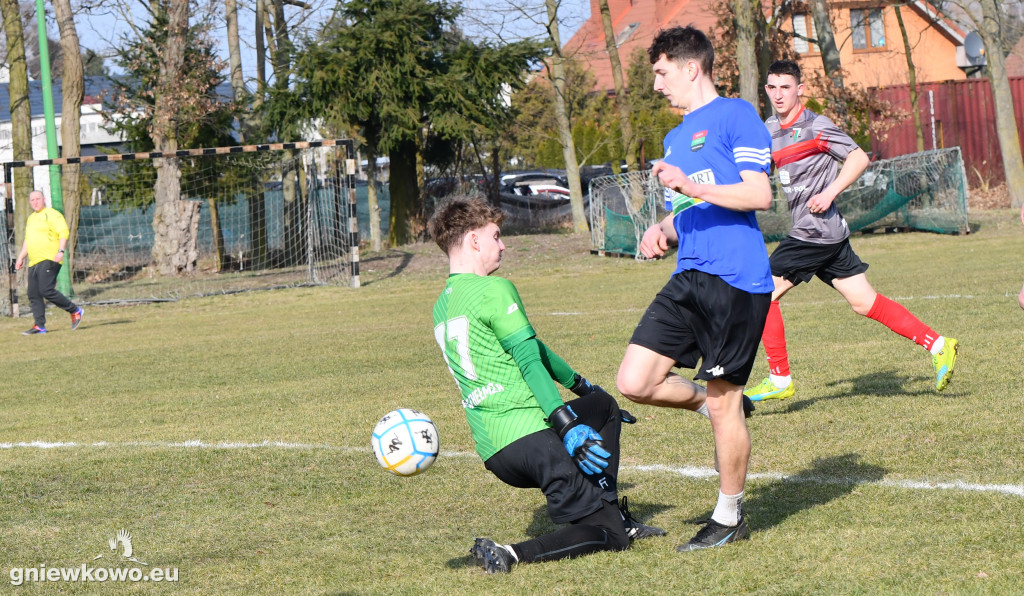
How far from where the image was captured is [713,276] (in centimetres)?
415

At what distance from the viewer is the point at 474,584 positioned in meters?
3.92

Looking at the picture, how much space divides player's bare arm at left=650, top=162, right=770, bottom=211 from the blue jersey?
79 mm

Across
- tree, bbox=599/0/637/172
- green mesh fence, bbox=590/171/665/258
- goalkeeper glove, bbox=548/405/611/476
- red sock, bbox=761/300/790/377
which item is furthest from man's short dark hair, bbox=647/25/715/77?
tree, bbox=599/0/637/172

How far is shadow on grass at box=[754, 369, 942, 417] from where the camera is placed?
6910mm

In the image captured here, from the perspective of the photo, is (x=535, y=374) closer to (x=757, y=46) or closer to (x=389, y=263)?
(x=389, y=263)

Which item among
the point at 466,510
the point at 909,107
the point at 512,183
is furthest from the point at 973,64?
the point at 466,510

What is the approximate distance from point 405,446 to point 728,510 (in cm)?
130

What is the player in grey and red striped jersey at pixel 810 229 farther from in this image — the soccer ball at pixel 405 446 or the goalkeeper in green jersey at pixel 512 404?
the soccer ball at pixel 405 446

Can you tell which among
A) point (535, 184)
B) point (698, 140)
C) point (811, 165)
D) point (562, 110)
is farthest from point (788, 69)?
point (535, 184)

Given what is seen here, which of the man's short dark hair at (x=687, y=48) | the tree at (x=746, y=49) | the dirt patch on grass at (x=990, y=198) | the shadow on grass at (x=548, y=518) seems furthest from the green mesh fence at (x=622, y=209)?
the man's short dark hair at (x=687, y=48)

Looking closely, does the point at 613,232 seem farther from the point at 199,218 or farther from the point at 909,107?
the point at 909,107

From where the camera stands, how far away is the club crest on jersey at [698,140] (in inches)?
163

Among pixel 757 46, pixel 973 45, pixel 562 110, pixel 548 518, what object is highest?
pixel 973 45

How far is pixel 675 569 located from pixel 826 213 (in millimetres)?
3620
